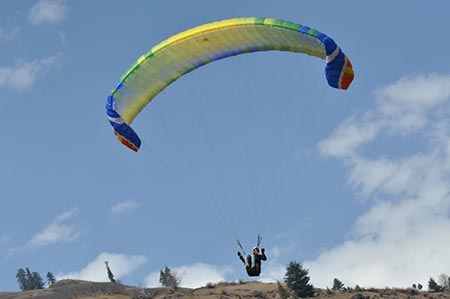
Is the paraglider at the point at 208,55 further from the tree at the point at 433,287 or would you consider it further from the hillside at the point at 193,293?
the tree at the point at 433,287

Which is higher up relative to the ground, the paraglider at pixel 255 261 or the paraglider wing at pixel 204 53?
the paraglider wing at pixel 204 53

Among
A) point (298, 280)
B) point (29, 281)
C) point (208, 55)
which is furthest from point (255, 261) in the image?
point (29, 281)

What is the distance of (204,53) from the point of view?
41.0 m

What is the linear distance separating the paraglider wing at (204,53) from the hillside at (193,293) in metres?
44.2

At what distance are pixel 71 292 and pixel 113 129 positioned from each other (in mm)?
74093

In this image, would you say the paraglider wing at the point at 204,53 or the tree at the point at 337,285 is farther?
the tree at the point at 337,285

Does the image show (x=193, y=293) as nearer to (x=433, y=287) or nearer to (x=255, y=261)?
(x=433, y=287)

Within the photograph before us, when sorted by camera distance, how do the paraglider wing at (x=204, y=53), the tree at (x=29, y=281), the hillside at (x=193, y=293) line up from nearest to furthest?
1. the paraglider wing at (x=204, y=53)
2. the hillside at (x=193, y=293)
3. the tree at (x=29, y=281)

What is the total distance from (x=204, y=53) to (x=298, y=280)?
161ft

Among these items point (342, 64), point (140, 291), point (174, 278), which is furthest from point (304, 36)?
point (174, 278)

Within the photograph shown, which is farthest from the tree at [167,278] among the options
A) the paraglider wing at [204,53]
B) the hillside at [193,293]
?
the paraglider wing at [204,53]

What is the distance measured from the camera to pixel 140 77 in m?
41.3

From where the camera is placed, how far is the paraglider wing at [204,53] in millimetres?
37531

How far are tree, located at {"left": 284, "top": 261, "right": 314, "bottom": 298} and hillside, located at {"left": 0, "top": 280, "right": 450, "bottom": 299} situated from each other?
4.37 ft
